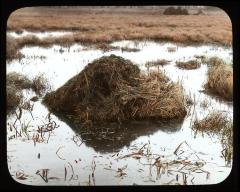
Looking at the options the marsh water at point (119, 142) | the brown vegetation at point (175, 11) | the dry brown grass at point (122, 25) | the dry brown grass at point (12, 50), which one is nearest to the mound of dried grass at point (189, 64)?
the marsh water at point (119, 142)

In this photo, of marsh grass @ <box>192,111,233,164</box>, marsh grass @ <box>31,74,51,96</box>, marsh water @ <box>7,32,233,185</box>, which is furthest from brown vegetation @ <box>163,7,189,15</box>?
marsh grass @ <box>31,74,51,96</box>

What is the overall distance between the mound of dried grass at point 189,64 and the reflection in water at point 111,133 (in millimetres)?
356

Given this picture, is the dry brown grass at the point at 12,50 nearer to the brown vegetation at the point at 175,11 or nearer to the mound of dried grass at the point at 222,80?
the brown vegetation at the point at 175,11

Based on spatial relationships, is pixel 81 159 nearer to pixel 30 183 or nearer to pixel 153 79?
pixel 30 183

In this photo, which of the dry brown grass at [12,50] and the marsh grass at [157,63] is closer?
the dry brown grass at [12,50]

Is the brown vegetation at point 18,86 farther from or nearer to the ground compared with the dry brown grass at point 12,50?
nearer to the ground

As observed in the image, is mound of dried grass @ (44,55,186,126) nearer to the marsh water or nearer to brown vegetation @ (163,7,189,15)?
the marsh water

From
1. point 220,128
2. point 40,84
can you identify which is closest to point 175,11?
point 220,128

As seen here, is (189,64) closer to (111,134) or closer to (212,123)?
(212,123)

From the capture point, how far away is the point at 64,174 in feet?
8.24

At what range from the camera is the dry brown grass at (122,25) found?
8.12ft

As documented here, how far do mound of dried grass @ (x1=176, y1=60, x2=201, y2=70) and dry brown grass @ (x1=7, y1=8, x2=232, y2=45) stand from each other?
0.42 feet

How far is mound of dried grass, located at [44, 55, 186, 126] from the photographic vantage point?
2619 millimetres

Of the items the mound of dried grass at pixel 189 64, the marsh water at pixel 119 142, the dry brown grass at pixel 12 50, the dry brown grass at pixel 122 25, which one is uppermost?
the dry brown grass at pixel 122 25
